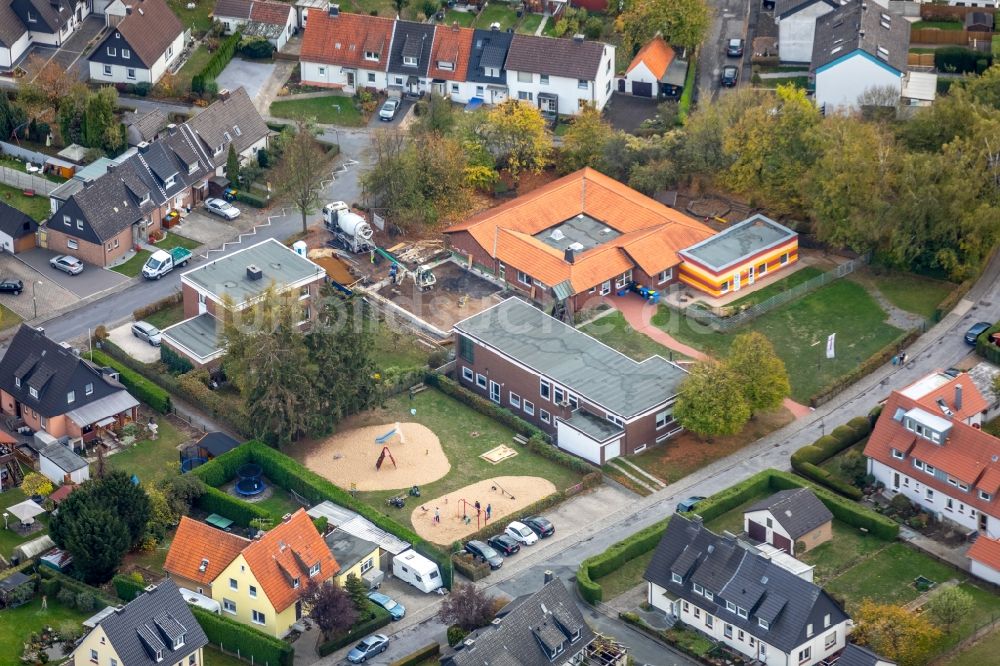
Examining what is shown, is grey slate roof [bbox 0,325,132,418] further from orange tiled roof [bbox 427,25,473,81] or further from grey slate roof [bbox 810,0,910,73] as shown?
grey slate roof [bbox 810,0,910,73]

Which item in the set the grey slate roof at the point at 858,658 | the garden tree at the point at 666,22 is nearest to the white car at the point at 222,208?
the garden tree at the point at 666,22

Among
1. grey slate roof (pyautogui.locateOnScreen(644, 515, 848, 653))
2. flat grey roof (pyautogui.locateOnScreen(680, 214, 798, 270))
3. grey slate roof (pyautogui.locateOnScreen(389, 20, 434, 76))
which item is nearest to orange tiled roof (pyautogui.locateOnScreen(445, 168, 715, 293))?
flat grey roof (pyautogui.locateOnScreen(680, 214, 798, 270))

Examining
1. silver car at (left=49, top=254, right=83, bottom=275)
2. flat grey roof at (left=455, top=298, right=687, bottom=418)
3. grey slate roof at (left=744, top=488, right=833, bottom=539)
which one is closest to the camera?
grey slate roof at (left=744, top=488, right=833, bottom=539)

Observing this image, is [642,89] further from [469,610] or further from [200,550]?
[469,610]

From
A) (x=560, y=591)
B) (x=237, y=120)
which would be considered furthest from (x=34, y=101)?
(x=560, y=591)

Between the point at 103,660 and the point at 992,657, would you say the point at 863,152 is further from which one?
the point at 103,660
